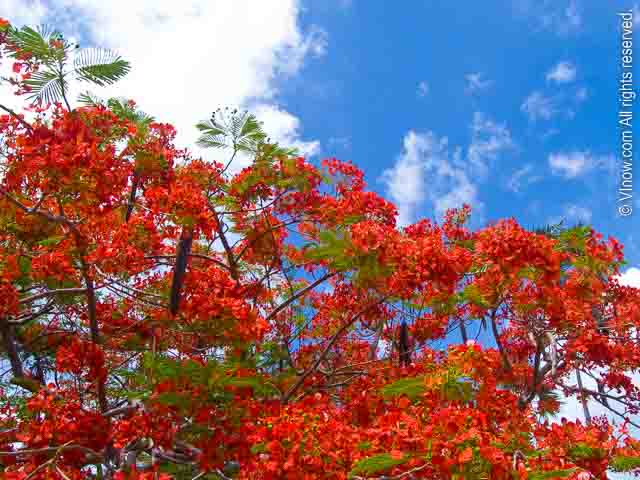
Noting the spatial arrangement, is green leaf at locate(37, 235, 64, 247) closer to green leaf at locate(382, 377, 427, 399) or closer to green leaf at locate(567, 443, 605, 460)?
green leaf at locate(382, 377, 427, 399)

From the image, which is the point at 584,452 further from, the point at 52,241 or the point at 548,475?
the point at 52,241

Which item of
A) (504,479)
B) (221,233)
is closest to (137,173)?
(221,233)

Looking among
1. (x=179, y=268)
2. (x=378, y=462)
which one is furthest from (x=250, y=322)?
(x=378, y=462)

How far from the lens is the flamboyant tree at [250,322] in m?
4.14

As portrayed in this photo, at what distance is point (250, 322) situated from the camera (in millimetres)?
5312

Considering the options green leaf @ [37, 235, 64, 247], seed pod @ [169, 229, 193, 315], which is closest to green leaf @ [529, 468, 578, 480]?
seed pod @ [169, 229, 193, 315]

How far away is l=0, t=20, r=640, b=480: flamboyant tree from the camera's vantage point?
13.6ft

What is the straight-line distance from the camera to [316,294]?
31.8 feet

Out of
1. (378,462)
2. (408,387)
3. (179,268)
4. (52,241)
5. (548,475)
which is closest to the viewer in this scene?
(548,475)

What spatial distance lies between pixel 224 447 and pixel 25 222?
4059 mm

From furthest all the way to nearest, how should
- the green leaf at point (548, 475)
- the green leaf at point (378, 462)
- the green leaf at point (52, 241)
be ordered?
the green leaf at point (52, 241), the green leaf at point (378, 462), the green leaf at point (548, 475)

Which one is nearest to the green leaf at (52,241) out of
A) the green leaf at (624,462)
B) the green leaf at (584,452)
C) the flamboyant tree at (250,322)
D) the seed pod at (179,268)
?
the flamboyant tree at (250,322)

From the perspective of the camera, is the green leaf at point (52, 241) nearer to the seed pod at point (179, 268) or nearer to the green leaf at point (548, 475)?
the seed pod at point (179, 268)

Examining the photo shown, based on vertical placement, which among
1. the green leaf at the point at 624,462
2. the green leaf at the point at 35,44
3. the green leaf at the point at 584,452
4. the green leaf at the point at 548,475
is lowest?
the green leaf at the point at 548,475
